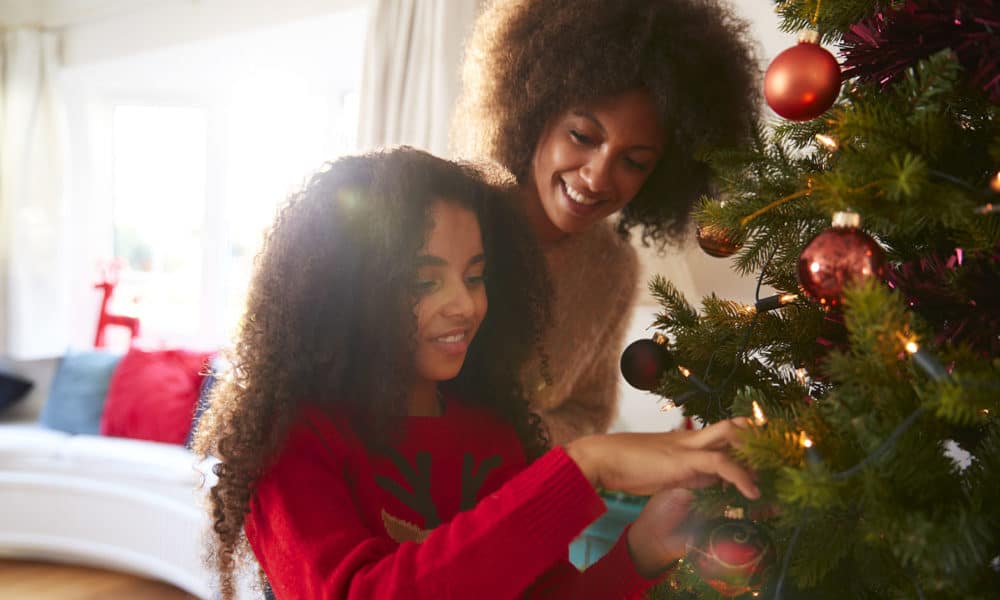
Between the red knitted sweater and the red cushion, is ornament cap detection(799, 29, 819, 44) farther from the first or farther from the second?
the red cushion

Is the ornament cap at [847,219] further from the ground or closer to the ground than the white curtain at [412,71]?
closer to the ground

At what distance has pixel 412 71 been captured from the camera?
2.46m

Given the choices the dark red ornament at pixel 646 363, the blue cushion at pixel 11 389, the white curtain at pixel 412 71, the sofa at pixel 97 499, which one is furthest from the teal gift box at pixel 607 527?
the blue cushion at pixel 11 389

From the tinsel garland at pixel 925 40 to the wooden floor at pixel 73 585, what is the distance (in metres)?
2.94

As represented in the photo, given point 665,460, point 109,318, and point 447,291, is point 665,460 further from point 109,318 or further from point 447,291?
point 109,318

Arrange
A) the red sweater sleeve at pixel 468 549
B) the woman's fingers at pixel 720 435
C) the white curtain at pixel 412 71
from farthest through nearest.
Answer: the white curtain at pixel 412 71 < the red sweater sleeve at pixel 468 549 < the woman's fingers at pixel 720 435

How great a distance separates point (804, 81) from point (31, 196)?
4083 mm

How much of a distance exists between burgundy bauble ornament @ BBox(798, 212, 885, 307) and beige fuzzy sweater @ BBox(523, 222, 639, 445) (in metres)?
0.83

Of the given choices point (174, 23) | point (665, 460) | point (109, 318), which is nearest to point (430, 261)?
point (665, 460)

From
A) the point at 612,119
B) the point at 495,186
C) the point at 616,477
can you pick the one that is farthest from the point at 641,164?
the point at 616,477

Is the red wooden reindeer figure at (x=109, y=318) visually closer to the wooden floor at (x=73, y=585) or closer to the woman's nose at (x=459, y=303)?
the wooden floor at (x=73, y=585)

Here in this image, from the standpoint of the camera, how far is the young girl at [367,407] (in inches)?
29.9

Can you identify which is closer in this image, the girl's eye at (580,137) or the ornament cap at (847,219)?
the ornament cap at (847,219)

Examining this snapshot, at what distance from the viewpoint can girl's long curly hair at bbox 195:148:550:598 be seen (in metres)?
0.86
